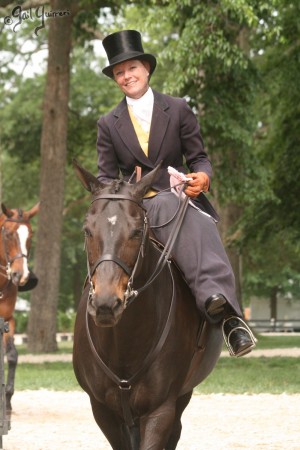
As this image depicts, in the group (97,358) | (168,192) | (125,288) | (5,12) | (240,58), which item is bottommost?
(97,358)

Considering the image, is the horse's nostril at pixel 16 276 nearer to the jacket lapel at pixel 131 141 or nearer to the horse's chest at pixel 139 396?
the jacket lapel at pixel 131 141

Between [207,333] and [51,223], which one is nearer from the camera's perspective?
[207,333]

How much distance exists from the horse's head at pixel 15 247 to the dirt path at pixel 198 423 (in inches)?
70.8

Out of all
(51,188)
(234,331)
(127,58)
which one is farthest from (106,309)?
(51,188)

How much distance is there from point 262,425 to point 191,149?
6.51 m

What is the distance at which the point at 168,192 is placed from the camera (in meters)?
7.16

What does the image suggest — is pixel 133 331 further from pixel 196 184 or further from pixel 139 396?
pixel 196 184

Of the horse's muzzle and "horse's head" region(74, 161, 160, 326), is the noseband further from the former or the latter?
the horse's muzzle

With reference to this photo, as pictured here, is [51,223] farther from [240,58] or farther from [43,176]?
[240,58]

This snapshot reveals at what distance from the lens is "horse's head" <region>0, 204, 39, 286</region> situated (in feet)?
45.9

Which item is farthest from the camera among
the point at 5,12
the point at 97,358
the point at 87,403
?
the point at 5,12

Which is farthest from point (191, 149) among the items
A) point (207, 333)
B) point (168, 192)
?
point (207, 333)

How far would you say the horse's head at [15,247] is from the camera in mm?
13977

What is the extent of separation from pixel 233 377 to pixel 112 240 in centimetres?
1473
